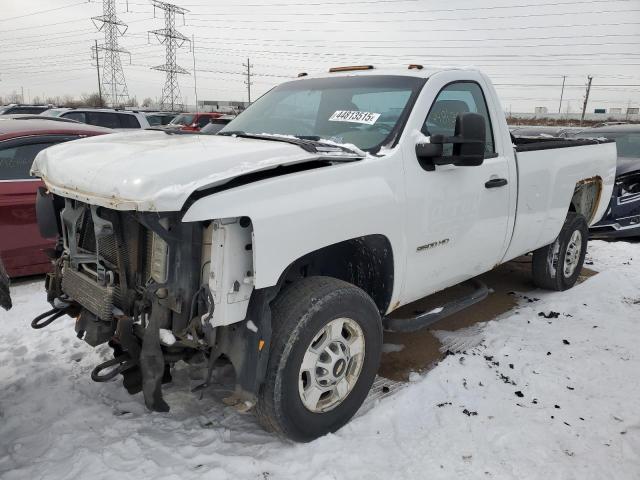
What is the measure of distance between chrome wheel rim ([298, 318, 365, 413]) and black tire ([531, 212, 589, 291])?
121 inches

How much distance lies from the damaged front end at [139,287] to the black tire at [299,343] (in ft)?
1.24

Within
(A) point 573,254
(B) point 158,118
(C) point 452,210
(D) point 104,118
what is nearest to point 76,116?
(D) point 104,118

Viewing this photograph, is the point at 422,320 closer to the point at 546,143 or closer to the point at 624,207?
the point at 546,143

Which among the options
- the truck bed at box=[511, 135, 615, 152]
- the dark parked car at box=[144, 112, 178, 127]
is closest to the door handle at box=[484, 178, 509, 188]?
the truck bed at box=[511, 135, 615, 152]

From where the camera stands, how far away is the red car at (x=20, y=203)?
513 cm

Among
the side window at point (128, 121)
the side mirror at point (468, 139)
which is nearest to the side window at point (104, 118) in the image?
the side window at point (128, 121)

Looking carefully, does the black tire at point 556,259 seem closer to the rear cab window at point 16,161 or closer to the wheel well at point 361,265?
the wheel well at point 361,265

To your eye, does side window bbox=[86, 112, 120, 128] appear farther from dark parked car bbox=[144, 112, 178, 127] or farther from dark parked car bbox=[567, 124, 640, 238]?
Result: dark parked car bbox=[567, 124, 640, 238]

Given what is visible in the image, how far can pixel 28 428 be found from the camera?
2.97 meters

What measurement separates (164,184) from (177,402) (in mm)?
1655

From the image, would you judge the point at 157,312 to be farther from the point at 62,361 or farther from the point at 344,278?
the point at 62,361

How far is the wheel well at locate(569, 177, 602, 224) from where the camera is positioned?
5.48 metres

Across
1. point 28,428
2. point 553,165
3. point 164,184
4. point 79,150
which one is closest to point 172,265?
point 164,184

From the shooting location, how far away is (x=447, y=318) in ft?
15.7
